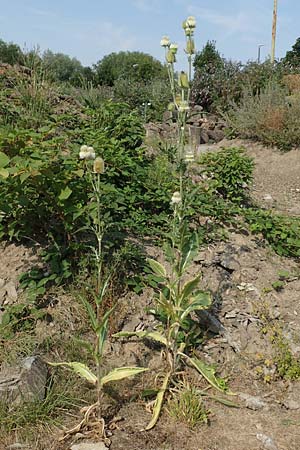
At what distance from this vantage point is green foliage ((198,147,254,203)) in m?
5.12

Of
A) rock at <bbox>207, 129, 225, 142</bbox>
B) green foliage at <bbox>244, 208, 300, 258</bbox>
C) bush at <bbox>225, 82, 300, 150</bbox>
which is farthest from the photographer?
rock at <bbox>207, 129, 225, 142</bbox>

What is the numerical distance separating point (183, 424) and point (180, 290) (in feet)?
2.54

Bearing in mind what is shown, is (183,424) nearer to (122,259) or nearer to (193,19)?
(122,259)

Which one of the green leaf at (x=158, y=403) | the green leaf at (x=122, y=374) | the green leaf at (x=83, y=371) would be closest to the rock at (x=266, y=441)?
the green leaf at (x=158, y=403)

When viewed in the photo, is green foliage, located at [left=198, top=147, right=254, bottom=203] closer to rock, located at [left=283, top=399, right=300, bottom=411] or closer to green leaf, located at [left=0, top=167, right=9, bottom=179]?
rock, located at [left=283, top=399, right=300, bottom=411]

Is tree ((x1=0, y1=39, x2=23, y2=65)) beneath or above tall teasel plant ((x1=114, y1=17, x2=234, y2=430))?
above

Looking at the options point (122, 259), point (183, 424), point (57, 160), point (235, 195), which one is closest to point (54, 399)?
point (183, 424)

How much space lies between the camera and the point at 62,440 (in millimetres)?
2406

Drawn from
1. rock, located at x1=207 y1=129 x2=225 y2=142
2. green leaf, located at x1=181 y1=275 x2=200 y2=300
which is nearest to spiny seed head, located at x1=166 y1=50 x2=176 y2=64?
green leaf, located at x1=181 y1=275 x2=200 y2=300

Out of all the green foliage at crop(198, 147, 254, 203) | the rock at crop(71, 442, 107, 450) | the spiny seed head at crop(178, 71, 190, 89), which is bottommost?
the rock at crop(71, 442, 107, 450)

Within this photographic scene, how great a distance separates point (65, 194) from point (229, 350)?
1.54 m

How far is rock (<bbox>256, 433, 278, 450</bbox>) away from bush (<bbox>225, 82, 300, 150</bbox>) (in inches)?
288

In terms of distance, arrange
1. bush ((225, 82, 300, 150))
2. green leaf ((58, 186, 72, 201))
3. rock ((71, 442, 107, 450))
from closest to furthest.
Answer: rock ((71, 442, 107, 450))
green leaf ((58, 186, 72, 201))
bush ((225, 82, 300, 150))

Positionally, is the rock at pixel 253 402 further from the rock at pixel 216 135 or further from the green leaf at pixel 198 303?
the rock at pixel 216 135
